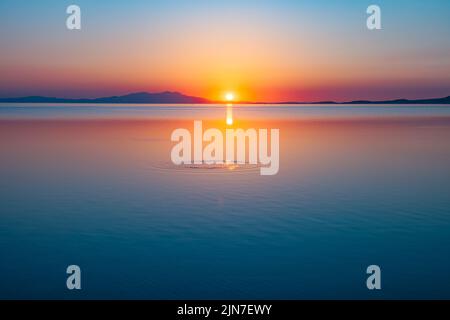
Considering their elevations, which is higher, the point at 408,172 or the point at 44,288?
the point at 408,172

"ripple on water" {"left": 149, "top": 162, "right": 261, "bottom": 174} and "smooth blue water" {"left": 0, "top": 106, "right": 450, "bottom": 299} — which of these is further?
"ripple on water" {"left": 149, "top": 162, "right": 261, "bottom": 174}

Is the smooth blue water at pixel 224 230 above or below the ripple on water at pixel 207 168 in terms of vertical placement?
below

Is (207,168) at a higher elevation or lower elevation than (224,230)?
higher

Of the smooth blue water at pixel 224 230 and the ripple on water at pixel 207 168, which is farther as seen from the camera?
the ripple on water at pixel 207 168

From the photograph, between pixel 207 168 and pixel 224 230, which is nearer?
pixel 224 230

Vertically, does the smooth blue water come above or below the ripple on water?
below

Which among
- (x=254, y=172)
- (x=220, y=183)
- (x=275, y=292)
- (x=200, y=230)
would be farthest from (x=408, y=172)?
(x=275, y=292)

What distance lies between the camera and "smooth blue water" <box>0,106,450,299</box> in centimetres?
1242

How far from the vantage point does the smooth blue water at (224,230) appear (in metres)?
12.4

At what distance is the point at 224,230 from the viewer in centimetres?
1659

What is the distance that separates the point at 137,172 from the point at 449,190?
15.0 meters

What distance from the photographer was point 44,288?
12148 millimetres
